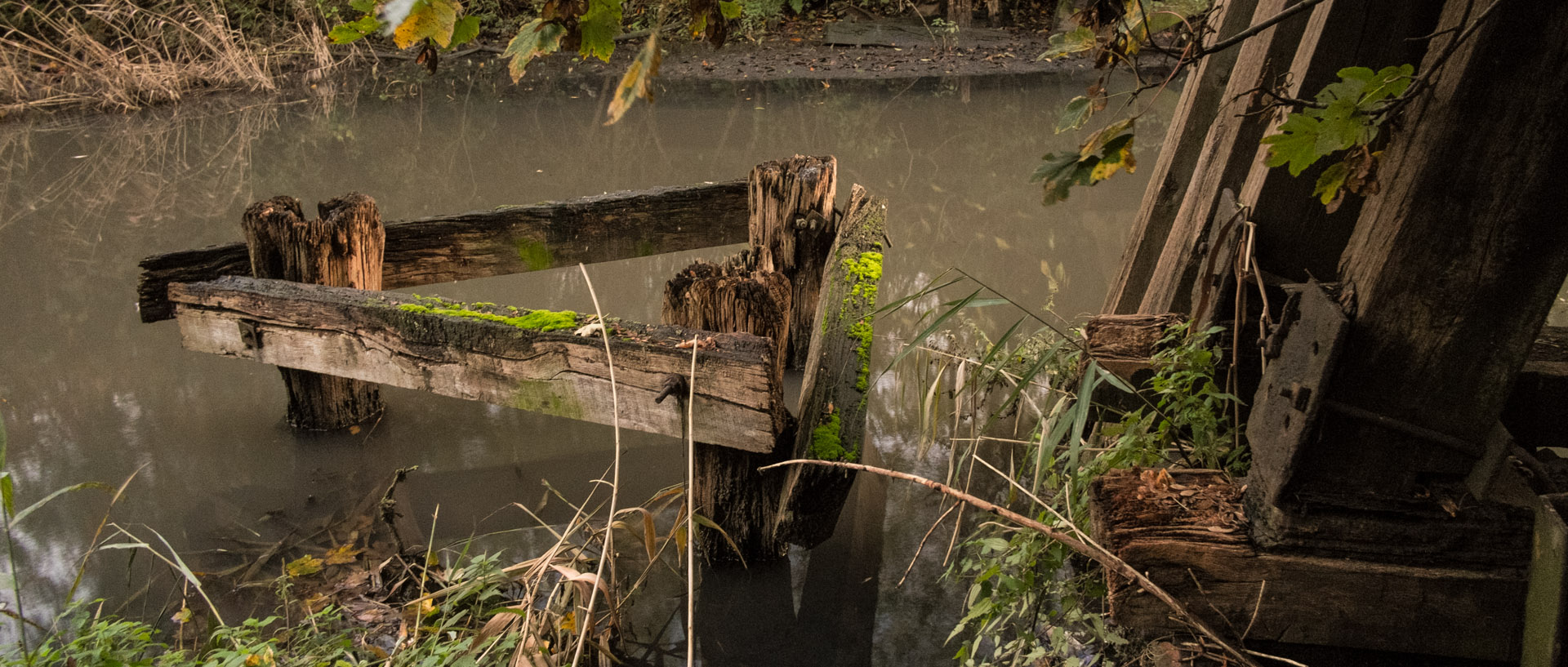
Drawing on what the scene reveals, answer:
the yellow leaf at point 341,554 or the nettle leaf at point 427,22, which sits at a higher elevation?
the nettle leaf at point 427,22

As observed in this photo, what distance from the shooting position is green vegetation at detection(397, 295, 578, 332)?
2969 millimetres

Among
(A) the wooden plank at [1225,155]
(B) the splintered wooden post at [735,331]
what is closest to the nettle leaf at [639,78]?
(A) the wooden plank at [1225,155]

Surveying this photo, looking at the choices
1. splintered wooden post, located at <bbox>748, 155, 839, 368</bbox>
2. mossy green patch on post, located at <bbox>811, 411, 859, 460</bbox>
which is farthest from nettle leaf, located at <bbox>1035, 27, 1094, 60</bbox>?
splintered wooden post, located at <bbox>748, 155, 839, 368</bbox>

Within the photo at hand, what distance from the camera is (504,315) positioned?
3.05 meters

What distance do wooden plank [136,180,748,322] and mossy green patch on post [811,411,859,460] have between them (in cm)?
190

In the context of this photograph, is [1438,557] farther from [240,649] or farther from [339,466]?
[339,466]

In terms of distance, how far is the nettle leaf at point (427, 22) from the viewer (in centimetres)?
103

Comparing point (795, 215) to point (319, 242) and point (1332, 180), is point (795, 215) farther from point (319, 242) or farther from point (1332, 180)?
point (1332, 180)

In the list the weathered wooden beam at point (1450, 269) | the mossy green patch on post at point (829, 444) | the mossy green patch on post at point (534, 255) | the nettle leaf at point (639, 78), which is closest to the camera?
the nettle leaf at point (639, 78)

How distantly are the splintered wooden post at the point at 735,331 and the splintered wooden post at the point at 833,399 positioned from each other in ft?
0.44

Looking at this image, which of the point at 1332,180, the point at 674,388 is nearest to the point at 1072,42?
the point at 1332,180

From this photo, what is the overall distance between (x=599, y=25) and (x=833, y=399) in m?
1.75

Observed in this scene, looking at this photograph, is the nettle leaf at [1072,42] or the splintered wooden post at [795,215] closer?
the nettle leaf at [1072,42]

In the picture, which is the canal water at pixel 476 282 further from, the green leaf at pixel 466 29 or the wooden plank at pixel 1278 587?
the green leaf at pixel 466 29
